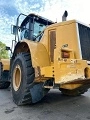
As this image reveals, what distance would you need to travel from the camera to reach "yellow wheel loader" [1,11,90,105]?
159 inches

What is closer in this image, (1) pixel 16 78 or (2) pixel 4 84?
(1) pixel 16 78

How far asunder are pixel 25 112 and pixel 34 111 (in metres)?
0.22

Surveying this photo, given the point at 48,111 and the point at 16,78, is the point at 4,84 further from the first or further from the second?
the point at 48,111

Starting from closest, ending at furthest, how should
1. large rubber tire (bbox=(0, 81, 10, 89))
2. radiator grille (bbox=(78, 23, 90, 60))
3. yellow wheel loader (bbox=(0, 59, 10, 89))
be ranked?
radiator grille (bbox=(78, 23, 90, 60)) < yellow wheel loader (bbox=(0, 59, 10, 89)) < large rubber tire (bbox=(0, 81, 10, 89))

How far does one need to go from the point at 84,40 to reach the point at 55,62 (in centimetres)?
105

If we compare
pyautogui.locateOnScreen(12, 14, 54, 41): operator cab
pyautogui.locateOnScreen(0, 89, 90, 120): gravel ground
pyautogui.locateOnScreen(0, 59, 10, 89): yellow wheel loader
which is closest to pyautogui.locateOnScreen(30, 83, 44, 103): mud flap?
pyautogui.locateOnScreen(0, 89, 90, 120): gravel ground

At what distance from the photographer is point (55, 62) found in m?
4.12

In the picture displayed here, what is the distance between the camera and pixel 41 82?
4891mm

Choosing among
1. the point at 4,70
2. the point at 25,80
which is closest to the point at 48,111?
the point at 25,80

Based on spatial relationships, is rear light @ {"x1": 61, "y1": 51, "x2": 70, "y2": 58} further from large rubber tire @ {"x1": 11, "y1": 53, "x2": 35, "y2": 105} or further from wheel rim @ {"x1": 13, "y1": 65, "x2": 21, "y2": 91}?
wheel rim @ {"x1": 13, "y1": 65, "x2": 21, "y2": 91}

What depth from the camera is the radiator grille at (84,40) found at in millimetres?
4621

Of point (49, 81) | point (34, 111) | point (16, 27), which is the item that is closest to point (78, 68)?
point (49, 81)

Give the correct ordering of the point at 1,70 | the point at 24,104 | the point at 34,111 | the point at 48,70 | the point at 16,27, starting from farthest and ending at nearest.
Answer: the point at 1,70 < the point at 16,27 < the point at 24,104 < the point at 34,111 < the point at 48,70

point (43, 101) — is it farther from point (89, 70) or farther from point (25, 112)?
point (89, 70)
